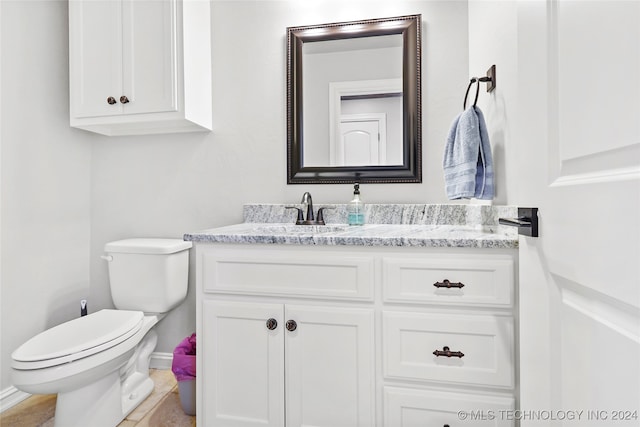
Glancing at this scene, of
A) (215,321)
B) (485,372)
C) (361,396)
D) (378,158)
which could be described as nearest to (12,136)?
(215,321)

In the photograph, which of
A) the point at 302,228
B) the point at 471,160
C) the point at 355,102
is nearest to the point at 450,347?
the point at 471,160

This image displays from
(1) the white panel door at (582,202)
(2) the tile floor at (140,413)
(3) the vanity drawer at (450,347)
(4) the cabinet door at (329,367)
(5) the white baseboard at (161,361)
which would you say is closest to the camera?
(1) the white panel door at (582,202)

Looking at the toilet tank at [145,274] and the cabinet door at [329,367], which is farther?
the toilet tank at [145,274]

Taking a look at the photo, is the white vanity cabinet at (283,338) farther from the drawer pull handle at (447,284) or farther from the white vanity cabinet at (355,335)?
the drawer pull handle at (447,284)

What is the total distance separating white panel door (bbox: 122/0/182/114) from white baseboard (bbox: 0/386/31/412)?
1.47 meters

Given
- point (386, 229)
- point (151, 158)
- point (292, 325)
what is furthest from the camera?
point (151, 158)

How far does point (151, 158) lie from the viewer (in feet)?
6.82

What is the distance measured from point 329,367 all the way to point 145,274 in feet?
3.62

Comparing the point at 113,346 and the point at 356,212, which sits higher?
the point at 356,212

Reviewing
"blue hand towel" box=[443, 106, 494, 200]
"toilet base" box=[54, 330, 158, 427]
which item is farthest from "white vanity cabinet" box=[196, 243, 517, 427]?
"toilet base" box=[54, 330, 158, 427]

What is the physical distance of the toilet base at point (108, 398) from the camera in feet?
4.70

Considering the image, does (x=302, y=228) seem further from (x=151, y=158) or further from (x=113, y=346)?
(x=151, y=158)

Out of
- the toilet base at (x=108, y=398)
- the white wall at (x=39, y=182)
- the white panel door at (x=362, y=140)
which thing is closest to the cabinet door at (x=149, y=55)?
the white wall at (x=39, y=182)

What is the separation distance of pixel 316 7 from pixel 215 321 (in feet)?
5.36
